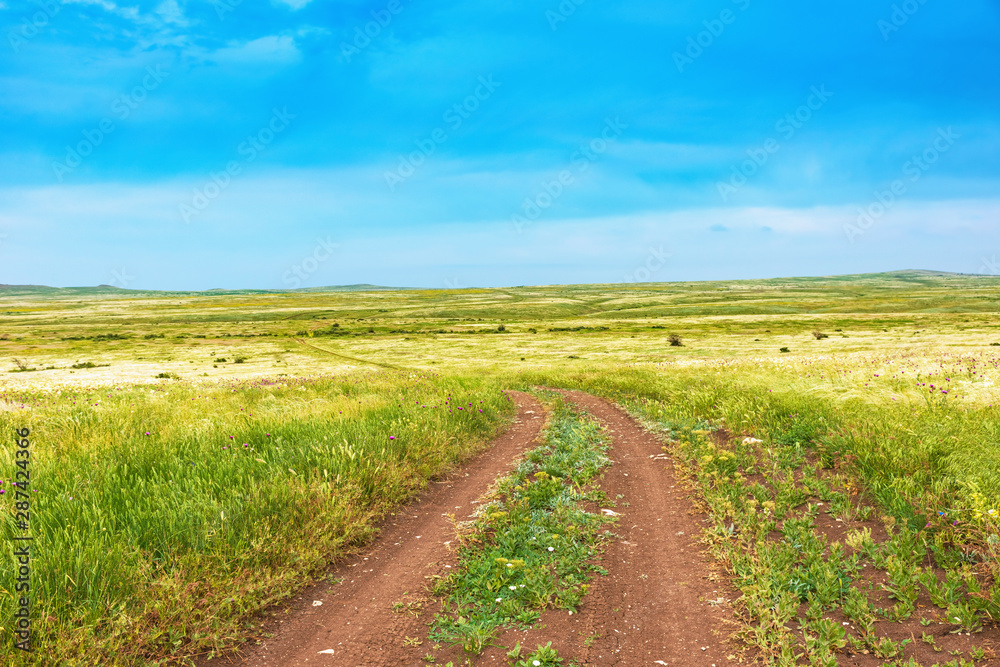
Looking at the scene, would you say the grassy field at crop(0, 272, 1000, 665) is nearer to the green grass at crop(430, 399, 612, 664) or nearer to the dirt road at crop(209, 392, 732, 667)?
the dirt road at crop(209, 392, 732, 667)

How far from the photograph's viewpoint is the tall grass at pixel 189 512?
4.38 m

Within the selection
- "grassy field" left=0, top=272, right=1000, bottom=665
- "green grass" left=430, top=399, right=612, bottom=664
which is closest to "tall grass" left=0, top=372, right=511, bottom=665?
"grassy field" left=0, top=272, right=1000, bottom=665

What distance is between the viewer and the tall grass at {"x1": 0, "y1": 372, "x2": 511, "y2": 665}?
4.38 m

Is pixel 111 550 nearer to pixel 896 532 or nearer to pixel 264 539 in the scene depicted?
pixel 264 539

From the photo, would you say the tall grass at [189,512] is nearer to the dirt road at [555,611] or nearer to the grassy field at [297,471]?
the grassy field at [297,471]

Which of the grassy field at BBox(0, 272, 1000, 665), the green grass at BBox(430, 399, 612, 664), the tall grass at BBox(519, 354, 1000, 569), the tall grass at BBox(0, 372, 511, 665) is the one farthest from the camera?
the tall grass at BBox(519, 354, 1000, 569)

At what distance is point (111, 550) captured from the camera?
4.84m

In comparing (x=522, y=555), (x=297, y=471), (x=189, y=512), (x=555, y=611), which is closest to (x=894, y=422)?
(x=522, y=555)

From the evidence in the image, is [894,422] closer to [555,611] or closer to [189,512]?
[555,611]

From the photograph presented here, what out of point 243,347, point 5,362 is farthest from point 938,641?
point 243,347

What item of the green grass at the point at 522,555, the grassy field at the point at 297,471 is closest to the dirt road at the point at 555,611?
the green grass at the point at 522,555

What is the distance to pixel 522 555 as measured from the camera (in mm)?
6043

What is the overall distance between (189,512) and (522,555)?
3.80 m

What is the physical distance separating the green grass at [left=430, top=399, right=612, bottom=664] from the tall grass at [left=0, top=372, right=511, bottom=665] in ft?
4.76
